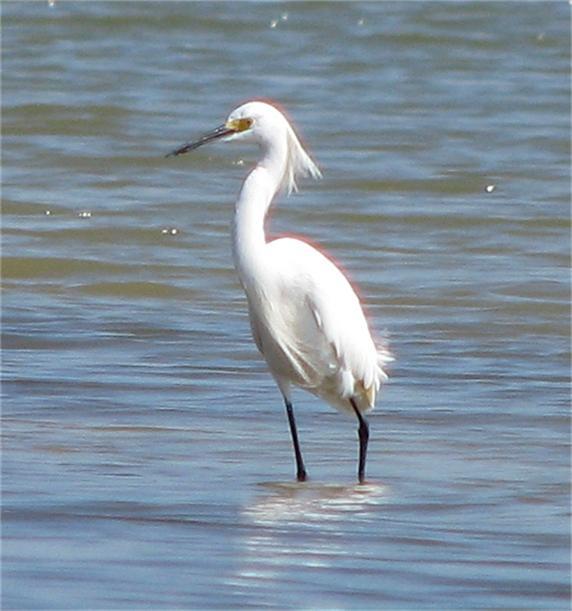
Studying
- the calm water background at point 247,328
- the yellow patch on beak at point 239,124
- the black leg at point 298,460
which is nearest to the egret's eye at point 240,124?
the yellow patch on beak at point 239,124

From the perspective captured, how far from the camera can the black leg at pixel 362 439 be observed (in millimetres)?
5797

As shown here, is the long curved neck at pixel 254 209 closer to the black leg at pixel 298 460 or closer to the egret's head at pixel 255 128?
the egret's head at pixel 255 128

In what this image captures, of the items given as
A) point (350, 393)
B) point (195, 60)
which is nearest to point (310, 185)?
point (195, 60)

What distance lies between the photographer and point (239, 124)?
5.75 m

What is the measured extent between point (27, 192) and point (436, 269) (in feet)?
10.8

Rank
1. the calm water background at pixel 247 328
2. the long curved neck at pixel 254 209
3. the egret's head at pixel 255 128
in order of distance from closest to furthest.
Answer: the calm water background at pixel 247 328 < the long curved neck at pixel 254 209 < the egret's head at pixel 255 128

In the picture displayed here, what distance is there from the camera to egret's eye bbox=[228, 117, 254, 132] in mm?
5738

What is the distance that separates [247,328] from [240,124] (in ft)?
8.32

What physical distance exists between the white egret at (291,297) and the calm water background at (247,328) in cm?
26

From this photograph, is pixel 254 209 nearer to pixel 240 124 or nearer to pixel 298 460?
pixel 240 124

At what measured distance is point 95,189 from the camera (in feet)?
40.1

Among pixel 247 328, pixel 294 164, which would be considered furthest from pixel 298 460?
pixel 247 328

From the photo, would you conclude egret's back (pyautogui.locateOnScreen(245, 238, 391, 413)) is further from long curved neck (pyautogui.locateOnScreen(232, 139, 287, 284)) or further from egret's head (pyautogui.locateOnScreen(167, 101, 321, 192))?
egret's head (pyautogui.locateOnScreen(167, 101, 321, 192))

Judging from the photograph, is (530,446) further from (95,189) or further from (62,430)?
(95,189)
